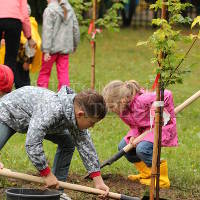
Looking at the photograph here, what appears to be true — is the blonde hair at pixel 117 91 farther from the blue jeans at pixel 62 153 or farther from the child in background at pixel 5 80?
the child in background at pixel 5 80

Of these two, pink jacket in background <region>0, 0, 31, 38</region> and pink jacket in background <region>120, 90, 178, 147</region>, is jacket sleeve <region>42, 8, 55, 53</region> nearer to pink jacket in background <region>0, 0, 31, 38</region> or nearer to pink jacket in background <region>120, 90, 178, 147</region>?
pink jacket in background <region>0, 0, 31, 38</region>

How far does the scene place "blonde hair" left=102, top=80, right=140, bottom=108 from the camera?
5.79 meters

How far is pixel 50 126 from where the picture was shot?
4.79 meters

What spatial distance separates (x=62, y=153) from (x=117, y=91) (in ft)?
2.47

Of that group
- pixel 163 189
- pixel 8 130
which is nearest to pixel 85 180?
pixel 163 189

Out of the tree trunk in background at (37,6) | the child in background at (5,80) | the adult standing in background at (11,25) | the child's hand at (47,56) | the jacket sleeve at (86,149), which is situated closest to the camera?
the jacket sleeve at (86,149)

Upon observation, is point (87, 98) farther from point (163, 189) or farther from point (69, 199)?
point (163, 189)

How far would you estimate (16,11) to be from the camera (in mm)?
8258

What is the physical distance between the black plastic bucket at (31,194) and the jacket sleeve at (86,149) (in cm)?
33

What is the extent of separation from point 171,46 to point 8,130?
1.43 meters

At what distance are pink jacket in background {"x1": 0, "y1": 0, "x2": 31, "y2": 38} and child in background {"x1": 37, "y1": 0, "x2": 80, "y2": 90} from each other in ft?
5.17

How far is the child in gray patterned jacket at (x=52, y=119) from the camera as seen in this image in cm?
474

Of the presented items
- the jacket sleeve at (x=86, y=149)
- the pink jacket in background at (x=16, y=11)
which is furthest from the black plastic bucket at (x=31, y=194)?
the pink jacket in background at (x=16, y=11)

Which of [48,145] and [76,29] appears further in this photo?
[76,29]
